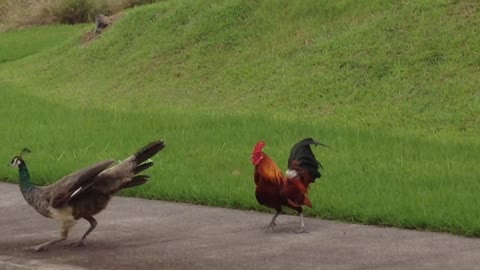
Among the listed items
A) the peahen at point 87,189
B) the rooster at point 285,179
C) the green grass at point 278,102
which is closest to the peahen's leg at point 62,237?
the peahen at point 87,189

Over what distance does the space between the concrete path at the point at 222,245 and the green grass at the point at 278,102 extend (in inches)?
16.9

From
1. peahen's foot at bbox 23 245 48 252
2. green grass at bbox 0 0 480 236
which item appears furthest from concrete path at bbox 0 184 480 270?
green grass at bbox 0 0 480 236

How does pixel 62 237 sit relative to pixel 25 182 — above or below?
below

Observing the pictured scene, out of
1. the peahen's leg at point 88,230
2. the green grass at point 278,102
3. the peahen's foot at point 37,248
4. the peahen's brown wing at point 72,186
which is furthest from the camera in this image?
the green grass at point 278,102

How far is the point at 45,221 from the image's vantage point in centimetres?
1080

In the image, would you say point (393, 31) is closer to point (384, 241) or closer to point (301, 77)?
point (301, 77)

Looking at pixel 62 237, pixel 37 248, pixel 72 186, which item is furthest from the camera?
pixel 62 237

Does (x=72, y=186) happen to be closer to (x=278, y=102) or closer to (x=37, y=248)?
(x=37, y=248)

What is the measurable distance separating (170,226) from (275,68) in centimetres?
965

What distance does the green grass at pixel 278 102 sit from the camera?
11359mm

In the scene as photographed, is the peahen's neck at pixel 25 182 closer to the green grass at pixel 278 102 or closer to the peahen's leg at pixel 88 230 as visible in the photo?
the peahen's leg at pixel 88 230

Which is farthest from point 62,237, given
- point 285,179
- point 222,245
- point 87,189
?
point 285,179

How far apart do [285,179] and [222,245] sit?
0.77 meters

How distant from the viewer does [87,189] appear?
9.28 metres
